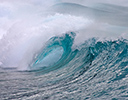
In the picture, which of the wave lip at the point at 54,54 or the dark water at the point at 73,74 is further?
the wave lip at the point at 54,54

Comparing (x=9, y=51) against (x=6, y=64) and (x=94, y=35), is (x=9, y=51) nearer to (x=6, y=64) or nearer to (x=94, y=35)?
(x=6, y=64)

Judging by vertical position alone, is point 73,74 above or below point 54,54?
below

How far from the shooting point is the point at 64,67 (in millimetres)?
7051

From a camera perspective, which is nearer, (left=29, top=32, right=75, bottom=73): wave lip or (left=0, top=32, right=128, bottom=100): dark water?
(left=0, top=32, right=128, bottom=100): dark water

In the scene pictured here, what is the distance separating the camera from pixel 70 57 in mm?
7918

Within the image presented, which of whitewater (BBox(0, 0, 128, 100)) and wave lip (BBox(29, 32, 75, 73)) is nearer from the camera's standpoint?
whitewater (BBox(0, 0, 128, 100))

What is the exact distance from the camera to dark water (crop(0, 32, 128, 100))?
4539 mm

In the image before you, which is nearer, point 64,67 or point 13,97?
point 13,97

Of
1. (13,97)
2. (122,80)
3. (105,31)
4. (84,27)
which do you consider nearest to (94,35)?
(105,31)

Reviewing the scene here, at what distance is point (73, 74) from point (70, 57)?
73.0 inches

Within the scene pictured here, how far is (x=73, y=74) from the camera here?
20.1 feet

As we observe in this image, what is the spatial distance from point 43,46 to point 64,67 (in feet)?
7.72

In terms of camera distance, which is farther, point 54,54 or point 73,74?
point 54,54

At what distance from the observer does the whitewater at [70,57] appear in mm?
4746
